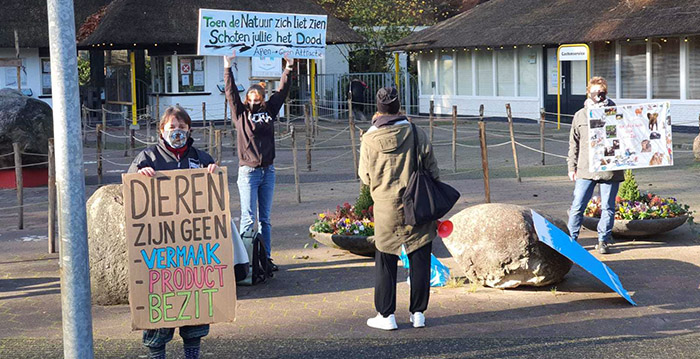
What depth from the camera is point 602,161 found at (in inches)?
373

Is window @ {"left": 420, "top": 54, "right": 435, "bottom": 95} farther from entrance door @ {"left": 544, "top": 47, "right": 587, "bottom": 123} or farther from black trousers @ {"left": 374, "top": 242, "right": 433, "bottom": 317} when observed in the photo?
black trousers @ {"left": 374, "top": 242, "right": 433, "bottom": 317}

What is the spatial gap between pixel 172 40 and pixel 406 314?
2545 centimetres

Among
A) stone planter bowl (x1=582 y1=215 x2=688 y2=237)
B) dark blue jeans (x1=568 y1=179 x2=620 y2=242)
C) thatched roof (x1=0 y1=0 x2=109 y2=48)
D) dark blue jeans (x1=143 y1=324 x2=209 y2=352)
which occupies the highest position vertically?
thatched roof (x1=0 y1=0 x2=109 y2=48)

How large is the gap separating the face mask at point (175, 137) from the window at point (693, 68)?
21986 millimetres

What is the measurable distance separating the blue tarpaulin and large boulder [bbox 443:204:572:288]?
0.28 m

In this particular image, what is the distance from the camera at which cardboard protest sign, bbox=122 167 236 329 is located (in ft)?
19.5

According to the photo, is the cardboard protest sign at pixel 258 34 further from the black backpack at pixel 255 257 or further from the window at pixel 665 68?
the window at pixel 665 68

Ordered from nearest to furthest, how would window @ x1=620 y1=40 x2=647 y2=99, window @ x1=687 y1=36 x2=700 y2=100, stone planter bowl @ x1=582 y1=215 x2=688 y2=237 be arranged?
stone planter bowl @ x1=582 y1=215 x2=688 y2=237 < window @ x1=687 y1=36 x2=700 y2=100 < window @ x1=620 y1=40 x2=647 y2=99

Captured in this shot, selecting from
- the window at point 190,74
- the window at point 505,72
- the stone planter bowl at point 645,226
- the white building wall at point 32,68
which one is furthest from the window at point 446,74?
the stone planter bowl at point 645,226

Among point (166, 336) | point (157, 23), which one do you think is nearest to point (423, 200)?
point (166, 336)

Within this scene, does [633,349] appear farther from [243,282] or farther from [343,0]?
[343,0]

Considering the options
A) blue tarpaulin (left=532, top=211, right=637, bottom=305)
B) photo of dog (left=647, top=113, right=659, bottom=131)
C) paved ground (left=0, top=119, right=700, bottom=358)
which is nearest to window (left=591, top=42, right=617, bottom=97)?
paved ground (left=0, top=119, right=700, bottom=358)

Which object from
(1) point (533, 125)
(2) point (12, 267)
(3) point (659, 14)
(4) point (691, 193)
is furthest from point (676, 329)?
(1) point (533, 125)

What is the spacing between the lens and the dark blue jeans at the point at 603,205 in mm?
9539
